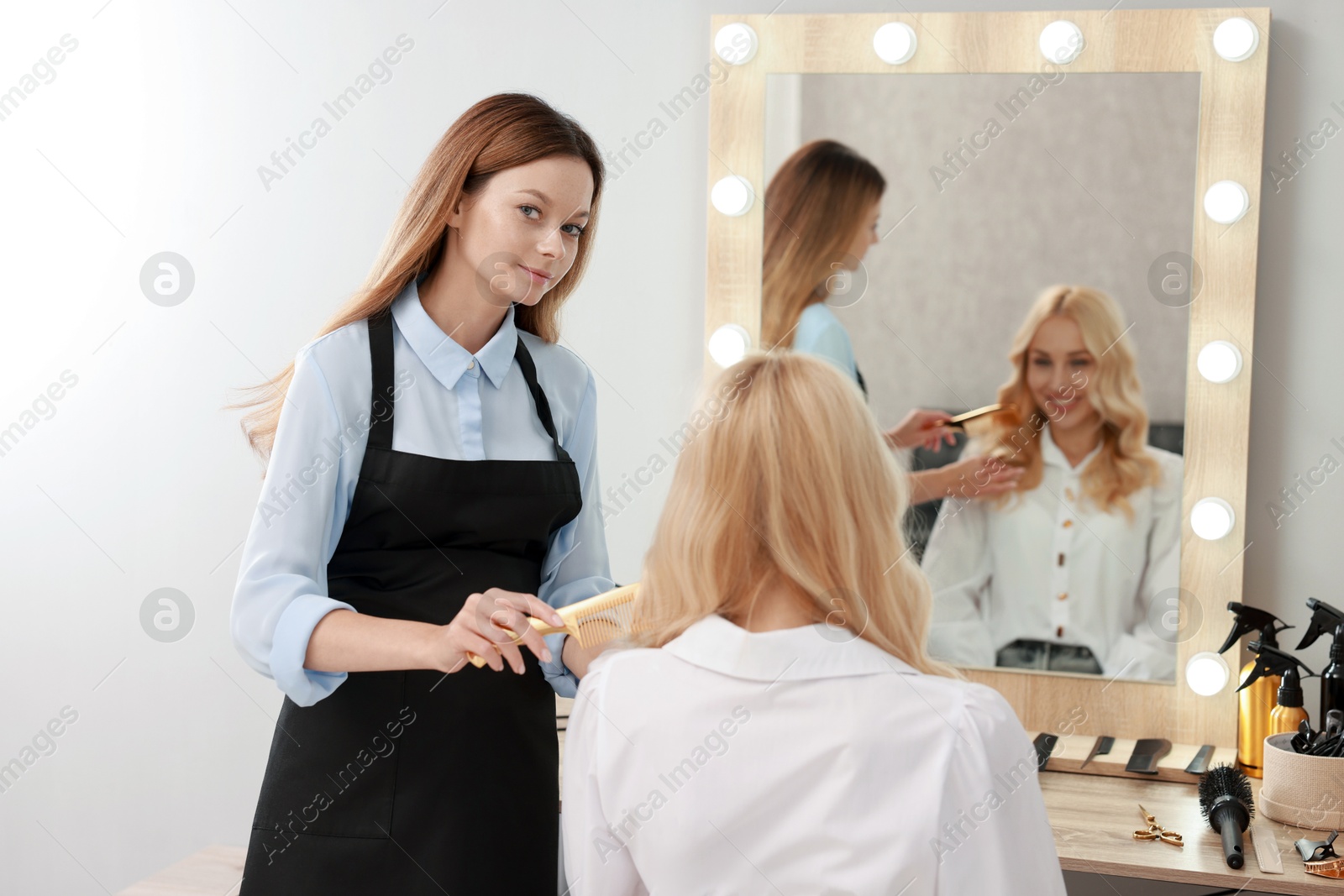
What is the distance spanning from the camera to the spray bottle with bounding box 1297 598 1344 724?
135 cm

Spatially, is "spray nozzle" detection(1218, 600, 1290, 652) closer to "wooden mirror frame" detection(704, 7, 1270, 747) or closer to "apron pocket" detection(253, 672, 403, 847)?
"wooden mirror frame" detection(704, 7, 1270, 747)

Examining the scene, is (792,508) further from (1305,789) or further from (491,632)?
(1305,789)

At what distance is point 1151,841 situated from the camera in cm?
123

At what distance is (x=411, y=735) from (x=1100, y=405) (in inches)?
40.1

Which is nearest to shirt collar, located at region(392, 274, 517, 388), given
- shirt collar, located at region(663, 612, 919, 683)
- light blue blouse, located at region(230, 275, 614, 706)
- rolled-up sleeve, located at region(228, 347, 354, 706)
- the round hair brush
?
light blue blouse, located at region(230, 275, 614, 706)

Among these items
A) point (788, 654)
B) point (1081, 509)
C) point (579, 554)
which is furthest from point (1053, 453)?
point (788, 654)

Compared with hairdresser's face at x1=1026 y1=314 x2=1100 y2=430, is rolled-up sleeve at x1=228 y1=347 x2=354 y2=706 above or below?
below

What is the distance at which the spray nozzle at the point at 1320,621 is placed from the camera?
4.49 ft

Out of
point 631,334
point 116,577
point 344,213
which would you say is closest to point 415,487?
point 631,334

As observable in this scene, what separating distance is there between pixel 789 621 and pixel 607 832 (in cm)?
23

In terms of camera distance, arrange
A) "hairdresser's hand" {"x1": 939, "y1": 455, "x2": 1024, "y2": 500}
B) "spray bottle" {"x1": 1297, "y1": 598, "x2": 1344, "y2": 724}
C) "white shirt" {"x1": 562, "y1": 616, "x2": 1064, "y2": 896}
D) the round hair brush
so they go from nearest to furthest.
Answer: "white shirt" {"x1": 562, "y1": 616, "x2": 1064, "y2": 896}
the round hair brush
"spray bottle" {"x1": 1297, "y1": 598, "x2": 1344, "y2": 724}
"hairdresser's hand" {"x1": 939, "y1": 455, "x2": 1024, "y2": 500}

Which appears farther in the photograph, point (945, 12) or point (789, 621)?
point (945, 12)

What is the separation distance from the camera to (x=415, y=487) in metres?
1.06

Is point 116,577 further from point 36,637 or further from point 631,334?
point 631,334
